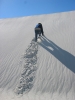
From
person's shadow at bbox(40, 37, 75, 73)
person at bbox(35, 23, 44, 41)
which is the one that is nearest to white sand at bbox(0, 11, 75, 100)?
person's shadow at bbox(40, 37, 75, 73)

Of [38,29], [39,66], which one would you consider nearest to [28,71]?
[39,66]

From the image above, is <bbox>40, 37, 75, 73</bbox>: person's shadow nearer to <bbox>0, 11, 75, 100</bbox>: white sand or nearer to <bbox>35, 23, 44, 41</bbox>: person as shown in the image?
<bbox>0, 11, 75, 100</bbox>: white sand

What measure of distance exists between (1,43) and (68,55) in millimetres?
4428

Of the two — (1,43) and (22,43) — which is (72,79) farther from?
(1,43)

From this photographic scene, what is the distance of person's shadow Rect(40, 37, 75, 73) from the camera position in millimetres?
6425

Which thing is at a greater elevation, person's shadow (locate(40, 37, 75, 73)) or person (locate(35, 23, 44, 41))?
person (locate(35, 23, 44, 41))

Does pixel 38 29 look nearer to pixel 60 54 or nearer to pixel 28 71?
pixel 60 54

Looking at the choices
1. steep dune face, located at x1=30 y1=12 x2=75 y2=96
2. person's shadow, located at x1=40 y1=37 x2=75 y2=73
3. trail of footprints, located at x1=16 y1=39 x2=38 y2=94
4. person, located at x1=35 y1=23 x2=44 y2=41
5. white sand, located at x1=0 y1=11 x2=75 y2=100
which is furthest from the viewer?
person, located at x1=35 y1=23 x2=44 y2=41

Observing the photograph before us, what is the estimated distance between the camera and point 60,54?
719cm

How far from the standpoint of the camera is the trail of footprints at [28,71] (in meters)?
5.71

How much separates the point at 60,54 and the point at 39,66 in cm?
120

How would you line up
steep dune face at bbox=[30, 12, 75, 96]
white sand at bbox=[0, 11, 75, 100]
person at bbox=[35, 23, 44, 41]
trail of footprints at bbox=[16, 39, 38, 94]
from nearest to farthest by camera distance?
white sand at bbox=[0, 11, 75, 100]
steep dune face at bbox=[30, 12, 75, 96]
trail of footprints at bbox=[16, 39, 38, 94]
person at bbox=[35, 23, 44, 41]

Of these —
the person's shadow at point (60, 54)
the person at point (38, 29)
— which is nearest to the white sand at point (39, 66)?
the person's shadow at point (60, 54)

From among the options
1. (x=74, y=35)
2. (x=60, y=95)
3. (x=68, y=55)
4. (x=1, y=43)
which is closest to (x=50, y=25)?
(x=74, y=35)
